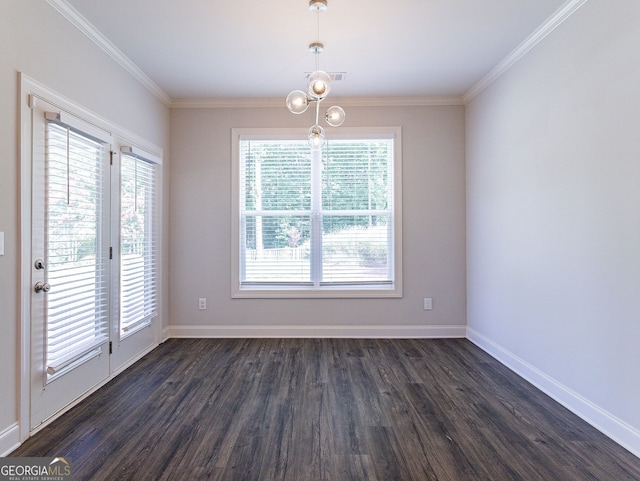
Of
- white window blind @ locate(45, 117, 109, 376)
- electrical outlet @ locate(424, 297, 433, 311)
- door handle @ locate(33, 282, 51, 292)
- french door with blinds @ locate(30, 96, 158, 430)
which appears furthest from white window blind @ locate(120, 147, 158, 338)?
electrical outlet @ locate(424, 297, 433, 311)

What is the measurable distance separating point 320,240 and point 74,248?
2.42 meters

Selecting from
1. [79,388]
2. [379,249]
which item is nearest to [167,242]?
[79,388]

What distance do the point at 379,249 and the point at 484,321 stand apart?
4.53 feet

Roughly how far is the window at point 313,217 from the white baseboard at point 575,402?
135cm

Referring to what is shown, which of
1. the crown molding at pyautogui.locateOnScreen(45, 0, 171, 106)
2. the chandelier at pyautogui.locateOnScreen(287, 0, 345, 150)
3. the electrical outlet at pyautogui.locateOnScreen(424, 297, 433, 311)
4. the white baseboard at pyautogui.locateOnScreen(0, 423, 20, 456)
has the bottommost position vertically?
the white baseboard at pyautogui.locateOnScreen(0, 423, 20, 456)

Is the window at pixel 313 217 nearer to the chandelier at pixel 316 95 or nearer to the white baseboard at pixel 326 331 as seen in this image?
the white baseboard at pixel 326 331

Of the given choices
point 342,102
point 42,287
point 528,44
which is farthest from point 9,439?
point 528,44

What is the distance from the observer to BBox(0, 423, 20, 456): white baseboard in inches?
73.9

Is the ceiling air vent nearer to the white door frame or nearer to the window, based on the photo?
the window

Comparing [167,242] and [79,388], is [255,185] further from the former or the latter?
[79,388]

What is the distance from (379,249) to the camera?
4086mm

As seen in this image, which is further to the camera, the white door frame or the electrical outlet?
the electrical outlet

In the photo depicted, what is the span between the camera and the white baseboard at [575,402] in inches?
77.7

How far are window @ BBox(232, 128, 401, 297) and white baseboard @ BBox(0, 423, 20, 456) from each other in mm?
2276
